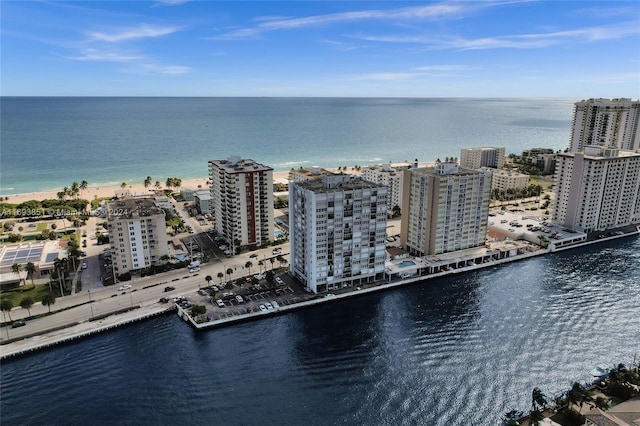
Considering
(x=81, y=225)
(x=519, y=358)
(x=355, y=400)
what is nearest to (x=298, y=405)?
(x=355, y=400)

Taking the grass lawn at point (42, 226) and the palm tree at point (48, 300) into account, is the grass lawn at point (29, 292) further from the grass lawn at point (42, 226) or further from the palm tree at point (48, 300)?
the grass lawn at point (42, 226)

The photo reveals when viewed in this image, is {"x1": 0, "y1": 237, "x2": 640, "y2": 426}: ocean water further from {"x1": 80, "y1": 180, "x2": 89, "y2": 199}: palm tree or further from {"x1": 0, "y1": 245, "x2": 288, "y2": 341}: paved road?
{"x1": 80, "y1": 180, "x2": 89, "y2": 199}: palm tree

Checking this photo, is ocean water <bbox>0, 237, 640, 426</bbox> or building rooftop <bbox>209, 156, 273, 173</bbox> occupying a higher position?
building rooftop <bbox>209, 156, 273, 173</bbox>

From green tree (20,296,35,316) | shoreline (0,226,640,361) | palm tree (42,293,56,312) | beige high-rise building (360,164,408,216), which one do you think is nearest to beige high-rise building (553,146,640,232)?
shoreline (0,226,640,361)

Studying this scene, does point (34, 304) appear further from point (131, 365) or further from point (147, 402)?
point (147, 402)

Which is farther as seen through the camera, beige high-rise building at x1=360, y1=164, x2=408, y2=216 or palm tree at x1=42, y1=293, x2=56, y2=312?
beige high-rise building at x1=360, y1=164, x2=408, y2=216

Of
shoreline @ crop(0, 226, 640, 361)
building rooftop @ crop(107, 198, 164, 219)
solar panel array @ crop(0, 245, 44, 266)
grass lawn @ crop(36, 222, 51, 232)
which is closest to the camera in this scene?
shoreline @ crop(0, 226, 640, 361)

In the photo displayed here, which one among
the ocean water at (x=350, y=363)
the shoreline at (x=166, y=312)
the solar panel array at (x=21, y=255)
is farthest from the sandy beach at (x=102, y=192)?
the ocean water at (x=350, y=363)
